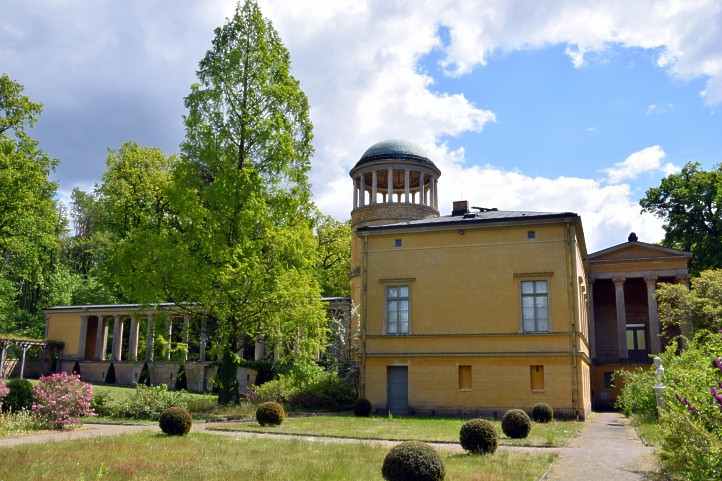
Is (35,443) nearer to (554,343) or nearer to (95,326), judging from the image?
(554,343)

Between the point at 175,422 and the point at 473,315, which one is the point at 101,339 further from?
→ the point at 175,422

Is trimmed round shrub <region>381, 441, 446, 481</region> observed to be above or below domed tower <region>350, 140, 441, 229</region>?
below

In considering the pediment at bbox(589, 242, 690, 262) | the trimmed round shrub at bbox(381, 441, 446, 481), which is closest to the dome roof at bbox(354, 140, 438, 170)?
the pediment at bbox(589, 242, 690, 262)

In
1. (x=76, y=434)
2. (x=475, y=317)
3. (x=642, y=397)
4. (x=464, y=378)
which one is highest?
(x=475, y=317)

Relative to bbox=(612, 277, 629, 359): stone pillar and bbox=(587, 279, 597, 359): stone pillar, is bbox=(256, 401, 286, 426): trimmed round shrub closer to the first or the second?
bbox=(612, 277, 629, 359): stone pillar

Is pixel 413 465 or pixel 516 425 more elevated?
pixel 413 465

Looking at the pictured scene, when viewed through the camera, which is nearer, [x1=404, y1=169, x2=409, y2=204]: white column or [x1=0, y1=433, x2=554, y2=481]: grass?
[x1=0, y1=433, x2=554, y2=481]: grass

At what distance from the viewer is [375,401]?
27.9 meters

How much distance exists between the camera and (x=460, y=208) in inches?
1247

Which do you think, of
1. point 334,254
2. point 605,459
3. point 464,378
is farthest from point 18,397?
point 334,254

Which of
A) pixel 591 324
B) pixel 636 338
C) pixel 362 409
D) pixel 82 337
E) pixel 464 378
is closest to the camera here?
pixel 362 409

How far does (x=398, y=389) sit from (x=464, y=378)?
9.90 ft

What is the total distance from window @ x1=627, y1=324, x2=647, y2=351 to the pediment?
5670 mm

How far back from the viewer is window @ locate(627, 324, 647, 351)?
146 ft
